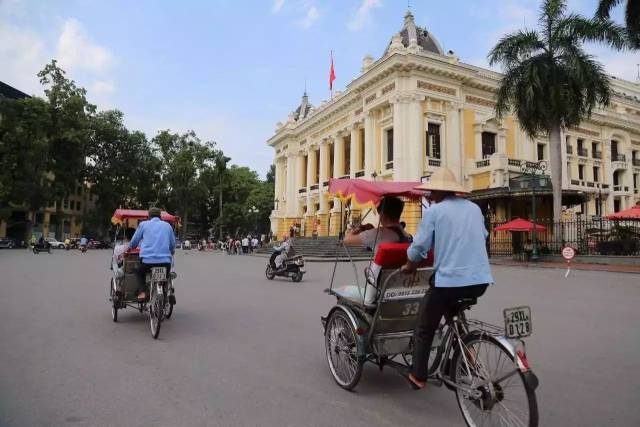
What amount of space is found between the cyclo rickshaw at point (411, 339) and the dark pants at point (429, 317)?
3.4 inches

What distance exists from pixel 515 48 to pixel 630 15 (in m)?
5.01

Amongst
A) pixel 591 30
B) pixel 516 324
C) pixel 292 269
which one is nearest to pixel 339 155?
pixel 591 30

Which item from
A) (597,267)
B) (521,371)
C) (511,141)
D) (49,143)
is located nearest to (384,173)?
(511,141)

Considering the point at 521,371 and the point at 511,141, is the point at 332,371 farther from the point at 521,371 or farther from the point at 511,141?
the point at 511,141

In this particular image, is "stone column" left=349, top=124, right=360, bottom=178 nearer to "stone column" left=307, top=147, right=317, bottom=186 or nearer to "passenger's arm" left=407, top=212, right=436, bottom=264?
"stone column" left=307, top=147, right=317, bottom=186

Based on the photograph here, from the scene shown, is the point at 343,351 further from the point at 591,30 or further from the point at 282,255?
the point at 591,30

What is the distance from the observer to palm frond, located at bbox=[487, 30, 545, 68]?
75.0 ft

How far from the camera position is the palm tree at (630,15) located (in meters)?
18.8

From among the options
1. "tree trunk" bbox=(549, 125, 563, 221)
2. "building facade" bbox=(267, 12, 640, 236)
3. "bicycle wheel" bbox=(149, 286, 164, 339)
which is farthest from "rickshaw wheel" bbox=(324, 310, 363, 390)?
"building facade" bbox=(267, 12, 640, 236)

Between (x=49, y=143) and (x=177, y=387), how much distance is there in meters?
47.5

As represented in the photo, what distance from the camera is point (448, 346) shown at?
3395 mm

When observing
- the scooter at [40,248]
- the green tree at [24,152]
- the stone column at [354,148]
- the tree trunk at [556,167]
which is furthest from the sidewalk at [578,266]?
the green tree at [24,152]

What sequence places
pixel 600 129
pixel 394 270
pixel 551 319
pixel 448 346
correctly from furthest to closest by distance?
pixel 600 129
pixel 551 319
pixel 394 270
pixel 448 346

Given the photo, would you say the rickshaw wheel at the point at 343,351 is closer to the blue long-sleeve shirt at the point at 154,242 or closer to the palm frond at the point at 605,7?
the blue long-sleeve shirt at the point at 154,242
